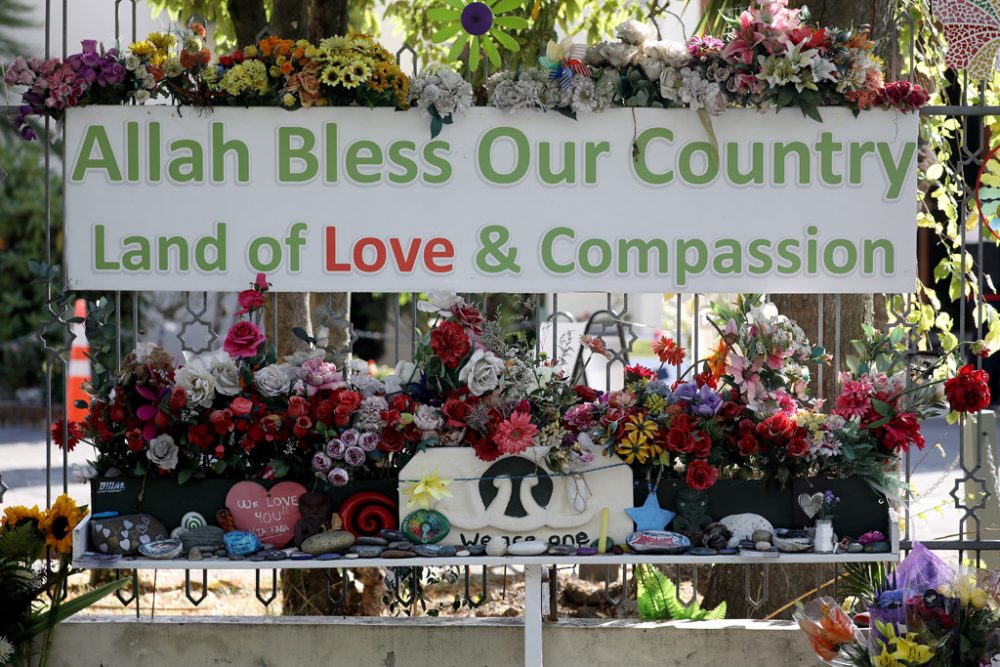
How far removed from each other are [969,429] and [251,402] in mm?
2886

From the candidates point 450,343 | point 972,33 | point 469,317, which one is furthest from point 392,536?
point 972,33

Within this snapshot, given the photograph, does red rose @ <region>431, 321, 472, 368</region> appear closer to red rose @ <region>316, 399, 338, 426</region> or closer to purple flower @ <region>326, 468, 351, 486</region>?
red rose @ <region>316, 399, 338, 426</region>

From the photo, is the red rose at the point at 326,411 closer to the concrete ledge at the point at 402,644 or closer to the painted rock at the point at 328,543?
the painted rock at the point at 328,543

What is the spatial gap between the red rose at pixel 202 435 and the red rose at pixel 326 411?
34 cm

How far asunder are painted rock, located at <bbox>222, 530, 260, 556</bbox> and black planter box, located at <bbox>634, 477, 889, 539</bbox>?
1.21 m

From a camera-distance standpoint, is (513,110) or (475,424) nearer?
(475,424)

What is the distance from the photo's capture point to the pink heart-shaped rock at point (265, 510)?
3.51 metres

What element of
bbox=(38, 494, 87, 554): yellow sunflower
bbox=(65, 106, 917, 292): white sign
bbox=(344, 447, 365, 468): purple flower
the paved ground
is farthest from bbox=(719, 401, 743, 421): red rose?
the paved ground

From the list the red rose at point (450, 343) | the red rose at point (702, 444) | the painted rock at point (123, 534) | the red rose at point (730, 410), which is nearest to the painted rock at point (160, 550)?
the painted rock at point (123, 534)

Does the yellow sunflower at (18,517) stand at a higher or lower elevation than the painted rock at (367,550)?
higher

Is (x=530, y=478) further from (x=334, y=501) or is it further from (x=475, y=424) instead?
(x=334, y=501)

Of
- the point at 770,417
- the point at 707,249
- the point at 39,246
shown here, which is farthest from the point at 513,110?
the point at 39,246

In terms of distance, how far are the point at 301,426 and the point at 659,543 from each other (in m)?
1.16

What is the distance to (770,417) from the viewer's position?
3484 millimetres
